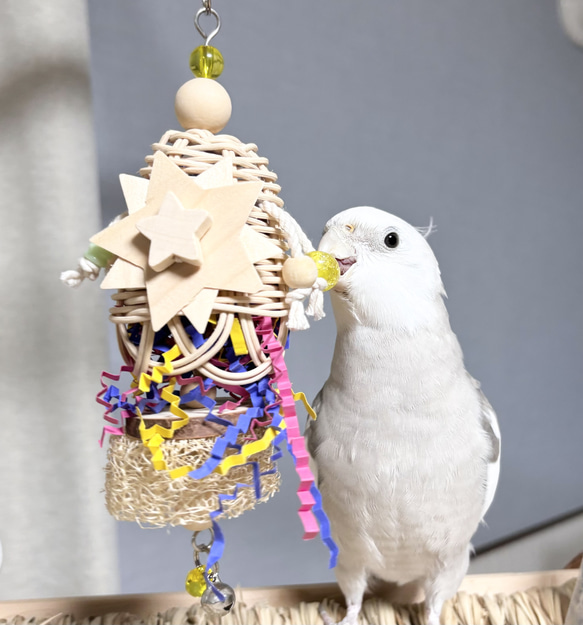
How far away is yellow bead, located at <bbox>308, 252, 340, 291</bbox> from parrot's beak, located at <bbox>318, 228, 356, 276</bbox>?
0.23ft

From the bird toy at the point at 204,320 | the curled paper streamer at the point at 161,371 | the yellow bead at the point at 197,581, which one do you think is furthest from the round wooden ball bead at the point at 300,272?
the yellow bead at the point at 197,581

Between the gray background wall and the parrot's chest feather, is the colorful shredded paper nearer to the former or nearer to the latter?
the parrot's chest feather

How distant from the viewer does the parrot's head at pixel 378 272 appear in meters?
0.66

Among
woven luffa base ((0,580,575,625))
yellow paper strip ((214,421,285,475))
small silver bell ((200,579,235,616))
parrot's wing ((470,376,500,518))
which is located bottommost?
woven luffa base ((0,580,575,625))

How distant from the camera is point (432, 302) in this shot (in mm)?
696

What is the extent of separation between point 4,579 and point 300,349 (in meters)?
0.72

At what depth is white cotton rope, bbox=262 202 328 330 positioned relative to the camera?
0.54m

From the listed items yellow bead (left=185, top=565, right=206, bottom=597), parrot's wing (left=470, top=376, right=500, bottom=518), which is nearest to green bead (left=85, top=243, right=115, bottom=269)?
yellow bead (left=185, top=565, right=206, bottom=597)

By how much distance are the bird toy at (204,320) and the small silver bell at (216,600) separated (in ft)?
0.27

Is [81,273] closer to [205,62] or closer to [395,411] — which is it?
[205,62]

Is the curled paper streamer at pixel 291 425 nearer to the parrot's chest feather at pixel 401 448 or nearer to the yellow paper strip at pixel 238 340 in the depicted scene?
the yellow paper strip at pixel 238 340

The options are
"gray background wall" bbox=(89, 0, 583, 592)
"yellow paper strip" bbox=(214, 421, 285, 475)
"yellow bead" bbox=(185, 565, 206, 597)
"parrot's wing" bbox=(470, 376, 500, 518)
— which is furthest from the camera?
"gray background wall" bbox=(89, 0, 583, 592)

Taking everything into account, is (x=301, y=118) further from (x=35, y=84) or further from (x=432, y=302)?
(x=432, y=302)

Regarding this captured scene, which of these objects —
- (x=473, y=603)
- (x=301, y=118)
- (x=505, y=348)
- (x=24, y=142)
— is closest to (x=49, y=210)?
(x=24, y=142)
